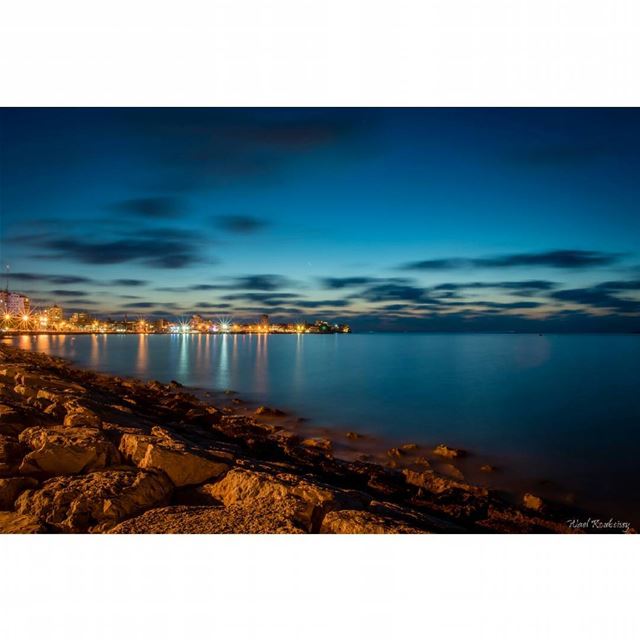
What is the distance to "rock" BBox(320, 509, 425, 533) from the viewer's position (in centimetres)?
350

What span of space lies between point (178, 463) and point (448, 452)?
5.76 m

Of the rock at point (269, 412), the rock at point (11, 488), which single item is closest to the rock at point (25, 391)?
the rock at point (11, 488)

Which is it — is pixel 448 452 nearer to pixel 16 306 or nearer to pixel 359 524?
pixel 359 524

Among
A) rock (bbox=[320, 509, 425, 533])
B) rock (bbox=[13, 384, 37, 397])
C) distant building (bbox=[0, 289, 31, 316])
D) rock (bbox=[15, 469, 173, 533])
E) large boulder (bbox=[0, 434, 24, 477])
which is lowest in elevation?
rock (bbox=[320, 509, 425, 533])

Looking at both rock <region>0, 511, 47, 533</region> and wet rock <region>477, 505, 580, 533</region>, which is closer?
rock <region>0, 511, 47, 533</region>

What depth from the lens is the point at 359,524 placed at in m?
3.50

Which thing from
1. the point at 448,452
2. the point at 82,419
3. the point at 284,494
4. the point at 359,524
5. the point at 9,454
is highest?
the point at 82,419

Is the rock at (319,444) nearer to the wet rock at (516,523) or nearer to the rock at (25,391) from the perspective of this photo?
the wet rock at (516,523)

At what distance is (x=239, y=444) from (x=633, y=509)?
6.32 metres

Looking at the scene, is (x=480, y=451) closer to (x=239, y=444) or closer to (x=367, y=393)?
(x=239, y=444)

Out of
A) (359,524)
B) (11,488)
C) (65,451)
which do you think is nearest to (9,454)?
(65,451)

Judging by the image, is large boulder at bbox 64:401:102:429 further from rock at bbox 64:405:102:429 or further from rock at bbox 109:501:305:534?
rock at bbox 109:501:305:534

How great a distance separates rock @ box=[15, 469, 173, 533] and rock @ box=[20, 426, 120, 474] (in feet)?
0.75

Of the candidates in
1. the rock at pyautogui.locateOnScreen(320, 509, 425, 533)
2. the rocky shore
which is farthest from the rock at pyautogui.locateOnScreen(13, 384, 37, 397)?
the rock at pyautogui.locateOnScreen(320, 509, 425, 533)
